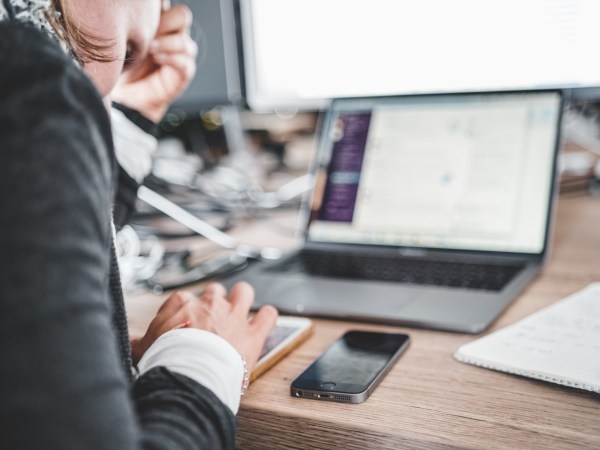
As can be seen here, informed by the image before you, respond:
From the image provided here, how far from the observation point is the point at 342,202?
95cm

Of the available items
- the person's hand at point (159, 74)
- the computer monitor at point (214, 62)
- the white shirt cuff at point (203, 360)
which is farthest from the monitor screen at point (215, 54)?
the white shirt cuff at point (203, 360)

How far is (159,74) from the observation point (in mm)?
949

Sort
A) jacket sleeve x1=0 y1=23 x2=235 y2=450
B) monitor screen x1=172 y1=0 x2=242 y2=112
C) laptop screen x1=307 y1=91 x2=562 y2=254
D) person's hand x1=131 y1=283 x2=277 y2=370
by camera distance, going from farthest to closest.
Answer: monitor screen x1=172 y1=0 x2=242 y2=112
laptop screen x1=307 y1=91 x2=562 y2=254
person's hand x1=131 y1=283 x2=277 y2=370
jacket sleeve x1=0 y1=23 x2=235 y2=450

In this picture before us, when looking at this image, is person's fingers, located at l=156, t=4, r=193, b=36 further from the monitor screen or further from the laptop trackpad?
the laptop trackpad

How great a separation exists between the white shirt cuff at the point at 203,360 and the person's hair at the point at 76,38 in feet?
0.81

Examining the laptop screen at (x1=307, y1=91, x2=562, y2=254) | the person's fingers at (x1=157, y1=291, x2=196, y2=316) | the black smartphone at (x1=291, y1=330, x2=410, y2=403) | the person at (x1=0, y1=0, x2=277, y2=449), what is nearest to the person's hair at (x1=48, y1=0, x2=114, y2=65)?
the person at (x1=0, y1=0, x2=277, y2=449)

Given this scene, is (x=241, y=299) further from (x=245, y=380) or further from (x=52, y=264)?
(x=52, y=264)

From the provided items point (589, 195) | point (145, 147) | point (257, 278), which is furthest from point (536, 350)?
point (589, 195)

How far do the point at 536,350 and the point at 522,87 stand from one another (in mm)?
450

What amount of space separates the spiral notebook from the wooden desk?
0.04 ft

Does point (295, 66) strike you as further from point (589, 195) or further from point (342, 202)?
point (589, 195)

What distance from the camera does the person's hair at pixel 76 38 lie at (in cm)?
51

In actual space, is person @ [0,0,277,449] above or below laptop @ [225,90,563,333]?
above

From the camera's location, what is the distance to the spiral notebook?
50 centimetres
